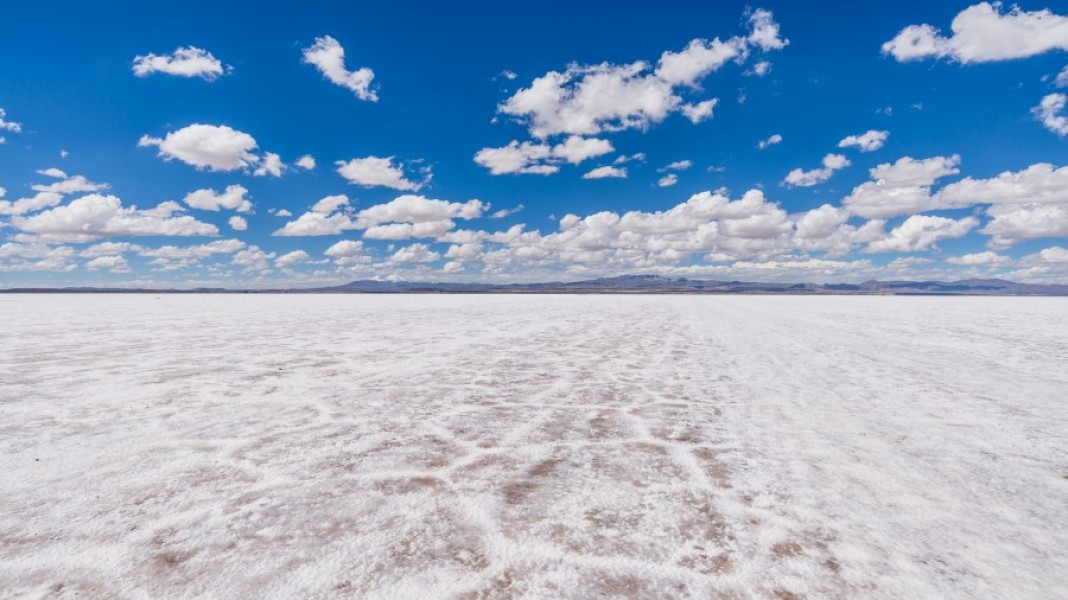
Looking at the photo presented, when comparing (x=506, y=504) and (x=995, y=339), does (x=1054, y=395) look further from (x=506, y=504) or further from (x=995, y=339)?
(x=995, y=339)

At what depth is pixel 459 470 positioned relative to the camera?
137 inches

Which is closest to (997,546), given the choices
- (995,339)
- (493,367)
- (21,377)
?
(493,367)

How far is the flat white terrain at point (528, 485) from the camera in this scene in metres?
2.23

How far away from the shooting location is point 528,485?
3230mm

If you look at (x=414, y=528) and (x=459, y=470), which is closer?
(x=414, y=528)

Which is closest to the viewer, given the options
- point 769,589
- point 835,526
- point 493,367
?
point 769,589

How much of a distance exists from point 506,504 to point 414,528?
56cm

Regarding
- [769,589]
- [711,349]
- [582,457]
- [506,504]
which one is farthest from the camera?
[711,349]

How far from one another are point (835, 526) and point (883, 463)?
4.61 feet

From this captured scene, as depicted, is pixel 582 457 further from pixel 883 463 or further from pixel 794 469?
pixel 883 463

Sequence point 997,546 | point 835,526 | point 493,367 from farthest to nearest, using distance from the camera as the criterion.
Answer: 1. point 493,367
2. point 835,526
3. point 997,546

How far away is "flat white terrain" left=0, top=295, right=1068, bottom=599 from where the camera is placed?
2.23 metres

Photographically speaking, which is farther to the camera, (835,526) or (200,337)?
(200,337)

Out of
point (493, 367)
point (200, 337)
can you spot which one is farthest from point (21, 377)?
point (493, 367)
